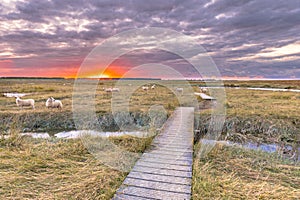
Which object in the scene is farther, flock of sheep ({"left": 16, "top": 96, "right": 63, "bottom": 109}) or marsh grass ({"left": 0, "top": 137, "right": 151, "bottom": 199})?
flock of sheep ({"left": 16, "top": 96, "right": 63, "bottom": 109})

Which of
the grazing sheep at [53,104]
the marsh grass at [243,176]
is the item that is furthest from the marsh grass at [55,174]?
the grazing sheep at [53,104]

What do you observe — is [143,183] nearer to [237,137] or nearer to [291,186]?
[291,186]

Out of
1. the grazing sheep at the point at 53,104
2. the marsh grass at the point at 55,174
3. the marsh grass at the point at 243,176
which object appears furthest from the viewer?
the grazing sheep at the point at 53,104

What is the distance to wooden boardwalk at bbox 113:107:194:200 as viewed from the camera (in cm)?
373

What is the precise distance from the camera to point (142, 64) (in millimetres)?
12414

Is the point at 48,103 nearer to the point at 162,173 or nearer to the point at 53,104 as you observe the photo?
the point at 53,104

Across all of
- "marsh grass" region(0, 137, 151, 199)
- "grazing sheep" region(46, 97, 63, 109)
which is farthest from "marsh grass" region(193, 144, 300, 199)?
"grazing sheep" region(46, 97, 63, 109)

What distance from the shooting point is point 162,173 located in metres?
4.50

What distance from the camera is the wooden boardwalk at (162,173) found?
373cm

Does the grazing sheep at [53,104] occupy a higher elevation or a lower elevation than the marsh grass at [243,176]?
higher

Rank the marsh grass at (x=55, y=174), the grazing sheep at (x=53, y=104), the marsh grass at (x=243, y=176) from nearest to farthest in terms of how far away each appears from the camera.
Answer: the marsh grass at (x=55, y=174)
the marsh grass at (x=243, y=176)
the grazing sheep at (x=53, y=104)

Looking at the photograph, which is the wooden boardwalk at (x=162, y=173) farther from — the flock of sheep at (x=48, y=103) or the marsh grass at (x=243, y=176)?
the flock of sheep at (x=48, y=103)

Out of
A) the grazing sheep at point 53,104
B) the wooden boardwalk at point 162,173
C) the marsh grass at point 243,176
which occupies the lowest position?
the marsh grass at point 243,176

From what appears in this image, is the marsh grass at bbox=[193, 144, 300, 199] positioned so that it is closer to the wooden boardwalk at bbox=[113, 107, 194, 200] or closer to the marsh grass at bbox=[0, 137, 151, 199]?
the wooden boardwalk at bbox=[113, 107, 194, 200]
